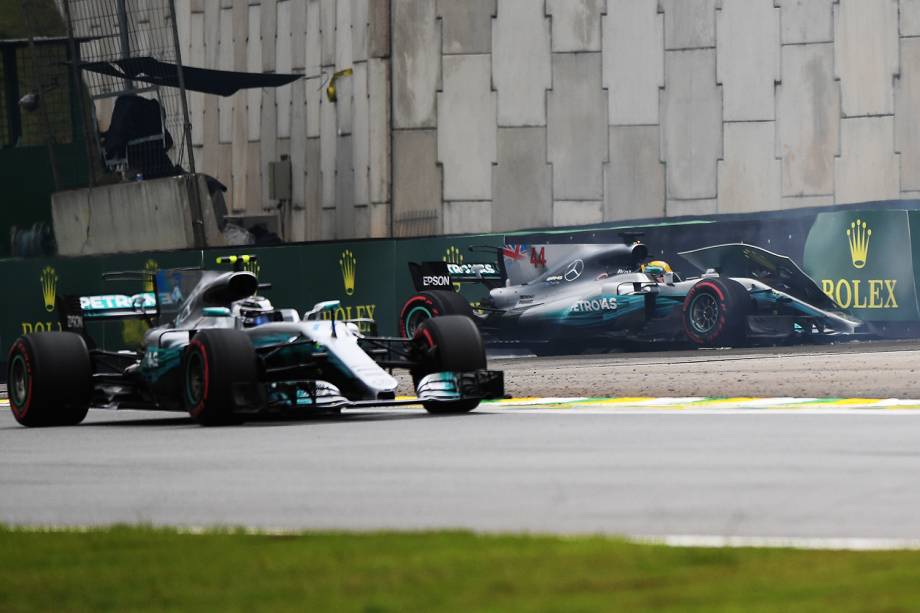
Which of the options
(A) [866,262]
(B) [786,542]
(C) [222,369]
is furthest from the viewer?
(A) [866,262]

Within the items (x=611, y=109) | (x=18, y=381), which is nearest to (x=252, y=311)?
(x=18, y=381)

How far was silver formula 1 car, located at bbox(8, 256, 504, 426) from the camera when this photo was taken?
15625 mm

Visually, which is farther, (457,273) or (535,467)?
(457,273)

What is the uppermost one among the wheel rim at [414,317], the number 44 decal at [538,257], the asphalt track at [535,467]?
the number 44 decal at [538,257]

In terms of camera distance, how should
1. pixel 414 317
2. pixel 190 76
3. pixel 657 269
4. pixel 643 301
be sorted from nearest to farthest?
pixel 414 317, pixel 657 269, pixel 643 301, pixel 190 76

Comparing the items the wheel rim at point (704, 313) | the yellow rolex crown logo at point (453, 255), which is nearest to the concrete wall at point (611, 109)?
the yellow rolex crown logo at point (453, 255)

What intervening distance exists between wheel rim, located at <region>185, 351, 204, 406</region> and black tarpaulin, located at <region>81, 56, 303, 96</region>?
18057 mm

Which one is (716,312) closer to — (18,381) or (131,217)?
(18,381)

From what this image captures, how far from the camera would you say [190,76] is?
35.2m

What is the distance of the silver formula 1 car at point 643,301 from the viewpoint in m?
24.2

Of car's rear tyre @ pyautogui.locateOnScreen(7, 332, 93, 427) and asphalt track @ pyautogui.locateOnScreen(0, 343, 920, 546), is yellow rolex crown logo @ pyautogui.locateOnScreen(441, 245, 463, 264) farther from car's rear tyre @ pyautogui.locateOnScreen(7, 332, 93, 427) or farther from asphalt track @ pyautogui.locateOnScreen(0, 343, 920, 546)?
car's rear tyre @ pyautogui.locateOnScreen(7, 332, 93, 427)

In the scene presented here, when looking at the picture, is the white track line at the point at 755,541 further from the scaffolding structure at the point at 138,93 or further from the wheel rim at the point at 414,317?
the scaffolding structure at the point at 138,93

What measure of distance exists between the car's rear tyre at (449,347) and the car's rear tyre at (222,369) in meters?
1.71

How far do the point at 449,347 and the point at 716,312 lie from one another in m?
8.83
